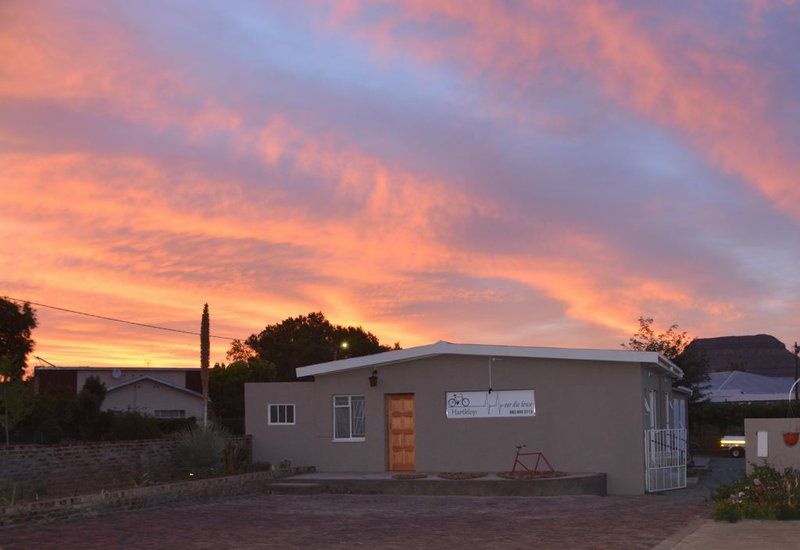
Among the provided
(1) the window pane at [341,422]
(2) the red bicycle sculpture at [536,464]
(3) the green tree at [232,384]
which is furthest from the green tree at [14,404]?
(3) the green tree at [232,384]

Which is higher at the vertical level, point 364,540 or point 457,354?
point 457,354

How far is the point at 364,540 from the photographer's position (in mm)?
13945

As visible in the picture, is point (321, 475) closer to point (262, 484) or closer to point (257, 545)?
point (262, 484)

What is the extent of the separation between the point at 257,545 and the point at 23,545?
333 cm

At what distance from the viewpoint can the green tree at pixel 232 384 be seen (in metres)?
55.2

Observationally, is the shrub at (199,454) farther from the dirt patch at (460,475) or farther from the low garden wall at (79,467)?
the dirt patch at (460,475)

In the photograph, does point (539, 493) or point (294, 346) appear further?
point (294, 346)

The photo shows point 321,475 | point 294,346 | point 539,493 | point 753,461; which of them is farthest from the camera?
point 294,346

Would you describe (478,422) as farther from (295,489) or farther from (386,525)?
(386,525)

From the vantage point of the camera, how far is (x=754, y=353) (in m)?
170

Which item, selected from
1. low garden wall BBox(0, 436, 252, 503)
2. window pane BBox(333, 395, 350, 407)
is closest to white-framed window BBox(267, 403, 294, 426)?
window pane BBox(333, 395, 350, 407)

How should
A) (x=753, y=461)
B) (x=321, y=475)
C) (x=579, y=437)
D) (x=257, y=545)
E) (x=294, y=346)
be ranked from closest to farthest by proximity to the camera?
(x=257, y=545) → (x=753, y=461) → (x=579, y=437) → (x=321, y=475) → (x=294, y=346)

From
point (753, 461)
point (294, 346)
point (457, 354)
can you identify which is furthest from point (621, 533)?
point (294, 346)

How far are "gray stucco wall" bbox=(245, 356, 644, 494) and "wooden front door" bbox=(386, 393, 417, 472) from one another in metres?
0.20
